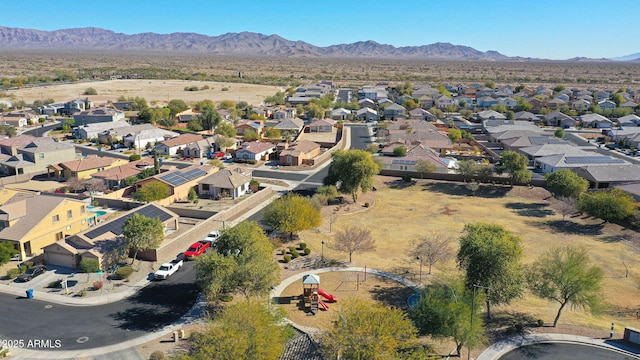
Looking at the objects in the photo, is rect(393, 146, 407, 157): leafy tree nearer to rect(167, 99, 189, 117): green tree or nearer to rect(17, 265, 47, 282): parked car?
rect(17, 265, 47, 282): parked car

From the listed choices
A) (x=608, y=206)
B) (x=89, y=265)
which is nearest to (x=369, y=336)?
(x=89, y=265)

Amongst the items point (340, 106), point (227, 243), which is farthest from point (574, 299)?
point (340, 106)

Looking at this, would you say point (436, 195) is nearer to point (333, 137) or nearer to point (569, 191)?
point (569, 191)

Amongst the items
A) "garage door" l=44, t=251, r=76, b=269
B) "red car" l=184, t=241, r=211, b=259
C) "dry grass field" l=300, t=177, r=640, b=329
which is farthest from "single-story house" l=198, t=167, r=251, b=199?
"garage door" l=44, t=251, r=76, b=269

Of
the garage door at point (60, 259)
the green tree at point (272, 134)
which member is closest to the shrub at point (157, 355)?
the garage door at point (60, 259)

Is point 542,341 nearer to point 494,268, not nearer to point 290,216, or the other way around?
point 494,268
